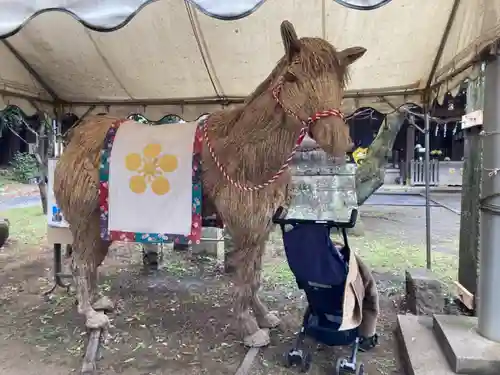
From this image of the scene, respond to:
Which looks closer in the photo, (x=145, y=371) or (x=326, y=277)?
(x=326, y=277)

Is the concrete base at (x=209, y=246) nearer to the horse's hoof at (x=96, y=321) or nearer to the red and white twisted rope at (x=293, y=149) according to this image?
the horse's hoof at (x=96, y=321)

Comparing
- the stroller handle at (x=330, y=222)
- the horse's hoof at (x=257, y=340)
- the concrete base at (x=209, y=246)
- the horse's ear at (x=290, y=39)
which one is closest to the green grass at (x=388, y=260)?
the concrete base at (x=209, y=246)

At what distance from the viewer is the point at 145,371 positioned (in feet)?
7.62

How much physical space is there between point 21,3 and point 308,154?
4338mm

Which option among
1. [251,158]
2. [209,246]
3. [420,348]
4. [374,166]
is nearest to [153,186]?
[251,158]

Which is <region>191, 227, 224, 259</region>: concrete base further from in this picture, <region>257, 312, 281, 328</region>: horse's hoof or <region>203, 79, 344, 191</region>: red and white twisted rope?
<region>203, 79, 344, 191</region>: red and white twisted rope

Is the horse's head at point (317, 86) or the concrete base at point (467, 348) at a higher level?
the horse's head at point (317, 86)

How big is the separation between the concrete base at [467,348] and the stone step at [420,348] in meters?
0.04

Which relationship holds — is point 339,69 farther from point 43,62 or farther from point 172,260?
point 172,260

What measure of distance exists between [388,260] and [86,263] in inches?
147

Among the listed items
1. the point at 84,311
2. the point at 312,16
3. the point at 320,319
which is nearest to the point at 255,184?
the point at 320,319

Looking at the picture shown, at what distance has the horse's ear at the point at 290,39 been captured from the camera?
186 cm

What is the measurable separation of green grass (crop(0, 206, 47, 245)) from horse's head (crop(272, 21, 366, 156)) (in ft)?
17.4

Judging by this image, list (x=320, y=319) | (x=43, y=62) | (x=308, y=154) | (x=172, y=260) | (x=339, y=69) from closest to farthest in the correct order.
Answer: (x=339, y=69) < (x=320, y=319) < (x=43, y=62) < (x=172, y=260) < (x=308, y=154)
